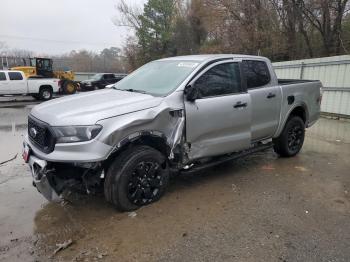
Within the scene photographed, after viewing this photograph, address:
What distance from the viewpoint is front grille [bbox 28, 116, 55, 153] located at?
11.9ft

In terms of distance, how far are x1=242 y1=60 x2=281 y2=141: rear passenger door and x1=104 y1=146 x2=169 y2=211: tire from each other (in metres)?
1.88

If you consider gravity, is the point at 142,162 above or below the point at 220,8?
below

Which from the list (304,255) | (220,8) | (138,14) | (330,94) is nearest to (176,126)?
(304,255)

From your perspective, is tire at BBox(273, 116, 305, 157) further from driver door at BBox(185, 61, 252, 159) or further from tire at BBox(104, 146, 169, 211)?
tire at BBox(104, 146, 169, 211)

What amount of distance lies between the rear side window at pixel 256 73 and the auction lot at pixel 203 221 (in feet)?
4.86

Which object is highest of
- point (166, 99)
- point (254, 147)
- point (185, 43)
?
point (185, 43)

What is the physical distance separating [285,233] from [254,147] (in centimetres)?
226

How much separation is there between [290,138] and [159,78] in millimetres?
3008

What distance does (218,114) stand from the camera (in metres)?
4.62

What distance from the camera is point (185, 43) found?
3684 cm

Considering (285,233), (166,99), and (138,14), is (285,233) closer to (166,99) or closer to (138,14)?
(166,99)

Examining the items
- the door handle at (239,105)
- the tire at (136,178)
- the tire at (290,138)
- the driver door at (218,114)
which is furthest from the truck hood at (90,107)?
the tire at (290,138)

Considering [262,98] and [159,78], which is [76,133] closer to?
[159,78]

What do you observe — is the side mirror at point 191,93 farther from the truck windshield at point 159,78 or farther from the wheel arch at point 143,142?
the wheel arch at point 143,142
